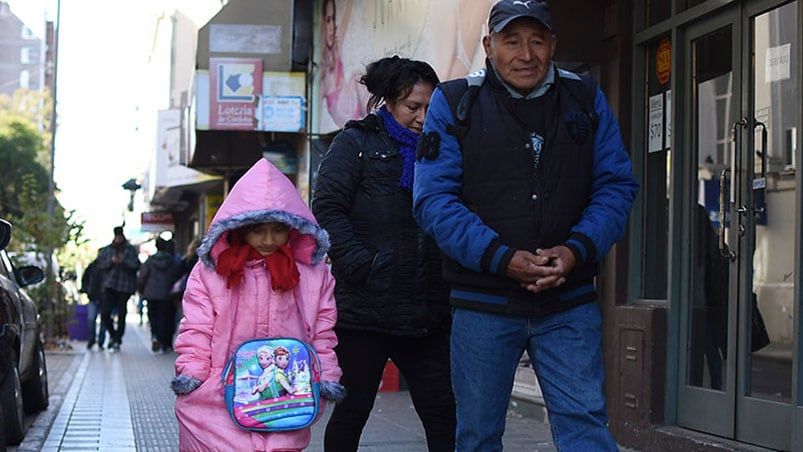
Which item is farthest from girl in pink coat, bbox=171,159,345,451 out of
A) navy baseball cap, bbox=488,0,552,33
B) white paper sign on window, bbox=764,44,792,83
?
white paper sign on window, bbox=764,44,792,83

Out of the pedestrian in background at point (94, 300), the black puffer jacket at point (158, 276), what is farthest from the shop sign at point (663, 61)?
the pedestrian in background at point (94, 300)

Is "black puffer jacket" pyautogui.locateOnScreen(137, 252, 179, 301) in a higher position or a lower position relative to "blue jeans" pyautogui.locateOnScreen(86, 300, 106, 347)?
higher

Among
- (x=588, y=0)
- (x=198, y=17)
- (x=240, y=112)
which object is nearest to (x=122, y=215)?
(x=198, y=17)

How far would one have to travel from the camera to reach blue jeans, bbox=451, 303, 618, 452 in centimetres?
407

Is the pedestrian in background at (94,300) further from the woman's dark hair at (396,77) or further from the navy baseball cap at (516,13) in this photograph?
the navy baseball cap at (516,13)

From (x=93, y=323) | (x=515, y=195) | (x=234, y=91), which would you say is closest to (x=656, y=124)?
(x=515, y=195)

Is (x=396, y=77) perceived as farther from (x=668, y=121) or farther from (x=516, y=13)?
(x=668, y=121)

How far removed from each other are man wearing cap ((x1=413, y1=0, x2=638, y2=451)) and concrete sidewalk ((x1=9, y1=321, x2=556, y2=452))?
147 inches

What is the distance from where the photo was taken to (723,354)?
23.4 ft

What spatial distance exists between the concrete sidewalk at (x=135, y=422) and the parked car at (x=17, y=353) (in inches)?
6.5

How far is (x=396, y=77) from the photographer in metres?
5.27

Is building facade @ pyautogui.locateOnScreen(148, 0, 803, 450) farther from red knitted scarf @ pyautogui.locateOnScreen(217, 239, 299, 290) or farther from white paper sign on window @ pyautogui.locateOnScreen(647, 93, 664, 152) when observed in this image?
red knitted scarf @ pyautogui.locateOnScreen(217, 239, 299, 290)

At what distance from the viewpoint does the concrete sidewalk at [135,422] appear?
8.22 meters

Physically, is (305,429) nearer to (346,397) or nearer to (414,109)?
(346,397)
